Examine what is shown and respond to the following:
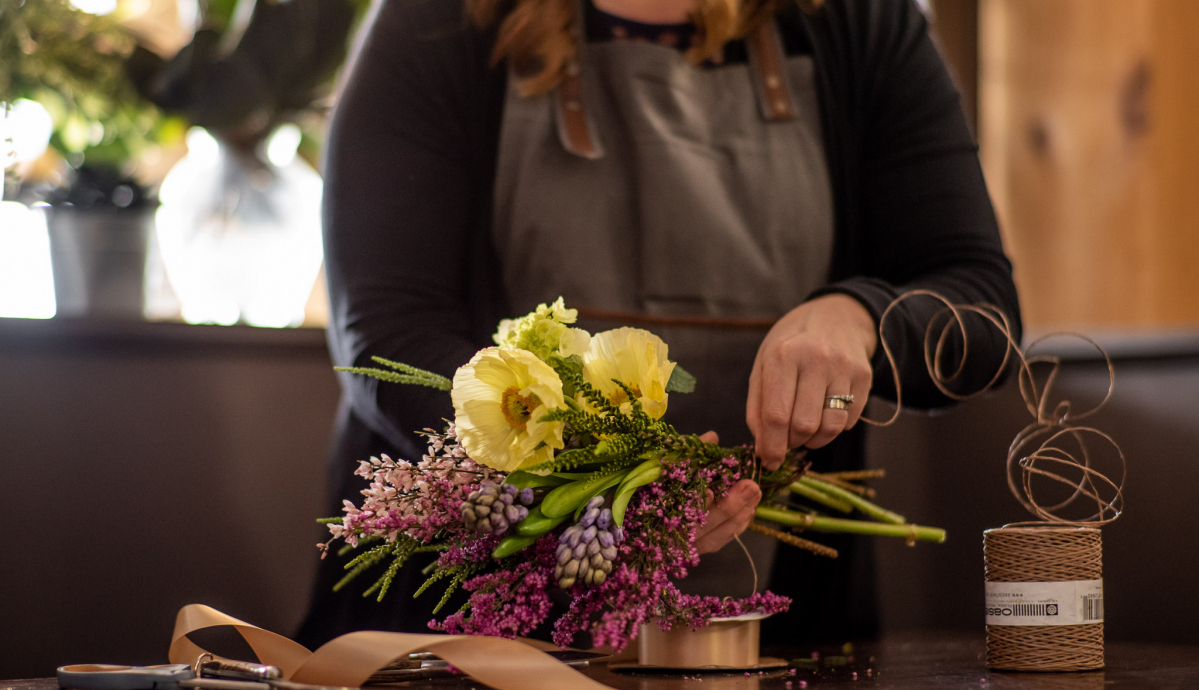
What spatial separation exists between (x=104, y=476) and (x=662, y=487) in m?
0.85

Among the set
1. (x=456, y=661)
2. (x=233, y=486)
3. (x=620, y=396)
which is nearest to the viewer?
(x=456, y=661)

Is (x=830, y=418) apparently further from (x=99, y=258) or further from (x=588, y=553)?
(x=99, y=258)

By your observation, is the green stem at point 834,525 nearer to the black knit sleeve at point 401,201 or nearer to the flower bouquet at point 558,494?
the flower bouquet at point 558,494

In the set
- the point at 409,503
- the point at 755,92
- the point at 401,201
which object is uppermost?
the point at 755,92

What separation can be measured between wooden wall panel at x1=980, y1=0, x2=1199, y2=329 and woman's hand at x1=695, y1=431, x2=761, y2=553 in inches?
41.8

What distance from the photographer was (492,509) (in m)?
0.57

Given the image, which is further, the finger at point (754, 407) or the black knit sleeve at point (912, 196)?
the black knit sleeve at point (912, 196)

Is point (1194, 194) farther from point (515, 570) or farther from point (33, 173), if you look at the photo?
point (33, 173)

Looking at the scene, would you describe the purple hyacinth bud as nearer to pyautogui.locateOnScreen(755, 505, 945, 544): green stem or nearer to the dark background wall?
pyautogui.locateOnScreen(755, 505, 945, 544): green stem

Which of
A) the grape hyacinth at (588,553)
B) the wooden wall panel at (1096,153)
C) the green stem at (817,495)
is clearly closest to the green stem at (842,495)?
the green stem at (817,495)

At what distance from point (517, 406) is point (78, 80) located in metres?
1.10

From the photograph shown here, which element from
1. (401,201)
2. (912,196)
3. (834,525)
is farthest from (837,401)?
(401,201)

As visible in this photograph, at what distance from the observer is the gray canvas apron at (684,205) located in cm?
96

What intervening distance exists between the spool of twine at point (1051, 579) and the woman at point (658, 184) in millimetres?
263
